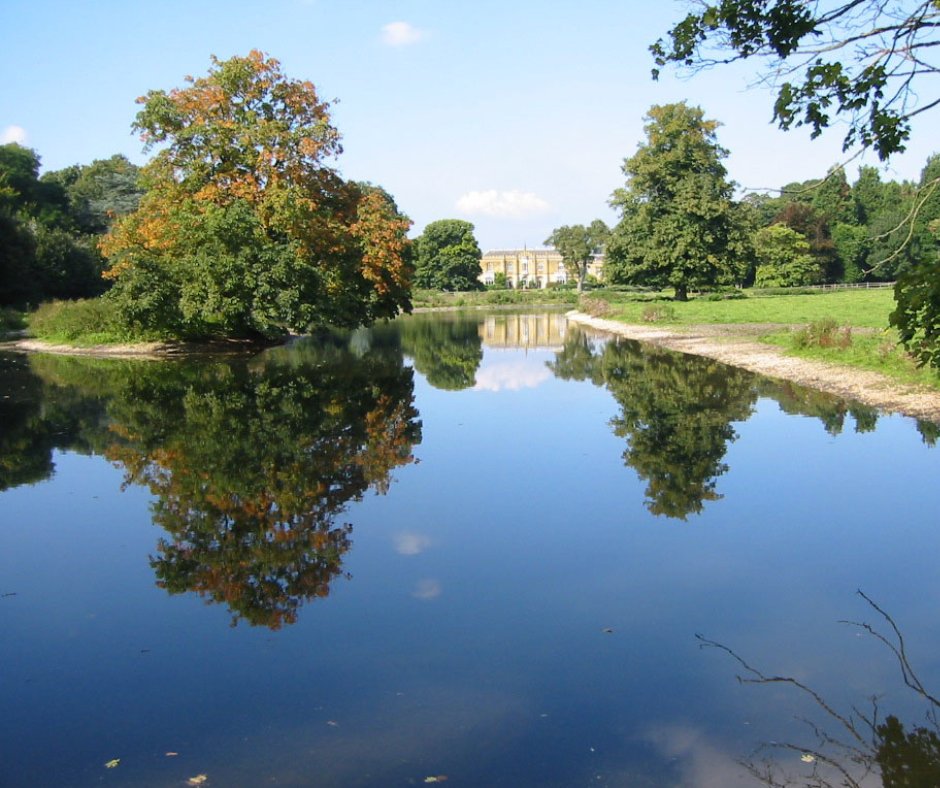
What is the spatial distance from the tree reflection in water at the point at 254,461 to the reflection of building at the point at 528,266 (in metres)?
120

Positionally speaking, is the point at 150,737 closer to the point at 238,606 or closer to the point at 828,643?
the point at 238,606

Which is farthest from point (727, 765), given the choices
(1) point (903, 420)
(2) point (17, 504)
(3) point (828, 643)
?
(1) point (903, 420)

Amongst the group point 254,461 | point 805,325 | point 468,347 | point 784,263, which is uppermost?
point 784,263

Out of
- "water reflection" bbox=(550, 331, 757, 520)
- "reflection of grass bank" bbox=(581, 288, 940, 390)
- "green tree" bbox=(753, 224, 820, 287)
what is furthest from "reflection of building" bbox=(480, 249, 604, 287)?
"water reflection" bbox=(550, 331, 757, 520)

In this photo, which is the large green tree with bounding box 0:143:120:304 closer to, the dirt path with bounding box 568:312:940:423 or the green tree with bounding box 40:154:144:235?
the green tree with bounding box 40:154:144:235

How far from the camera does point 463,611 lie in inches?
248

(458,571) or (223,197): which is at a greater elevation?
(223,197)

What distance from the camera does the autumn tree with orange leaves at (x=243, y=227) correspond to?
2825 centimetres

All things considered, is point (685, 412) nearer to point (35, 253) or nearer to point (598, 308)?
point (598, 308)

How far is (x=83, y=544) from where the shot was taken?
26.7ft

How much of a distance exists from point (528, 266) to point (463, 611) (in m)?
139

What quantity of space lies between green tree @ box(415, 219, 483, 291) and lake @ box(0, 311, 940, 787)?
9501 centimetres

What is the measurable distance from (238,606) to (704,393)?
13.2 metres

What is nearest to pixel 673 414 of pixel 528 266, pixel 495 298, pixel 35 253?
pixel 35 253
